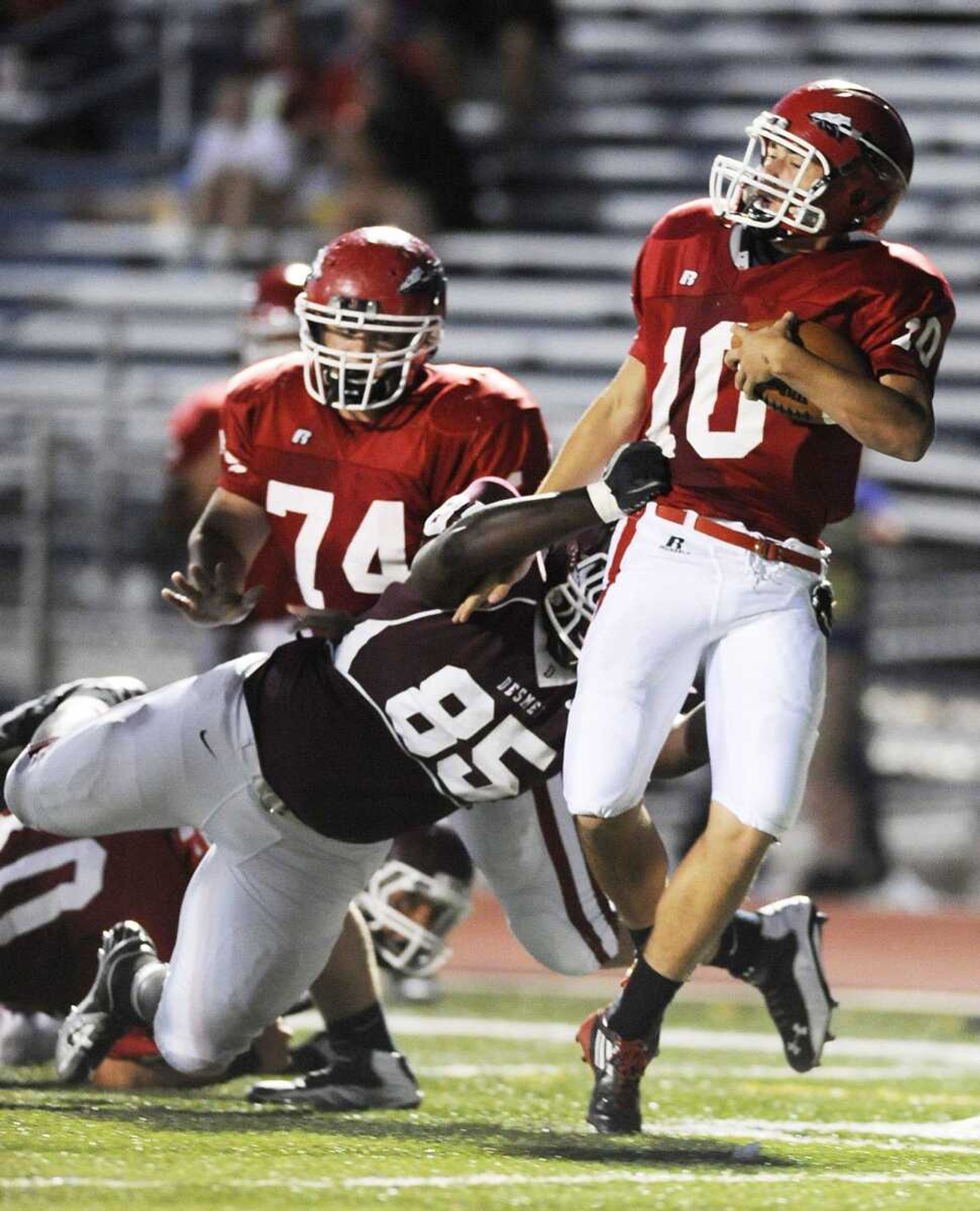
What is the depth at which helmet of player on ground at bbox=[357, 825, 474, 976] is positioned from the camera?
4.28 meters

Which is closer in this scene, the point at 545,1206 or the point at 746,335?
the point at 545,1206

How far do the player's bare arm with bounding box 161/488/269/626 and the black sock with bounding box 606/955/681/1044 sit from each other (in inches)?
37.1

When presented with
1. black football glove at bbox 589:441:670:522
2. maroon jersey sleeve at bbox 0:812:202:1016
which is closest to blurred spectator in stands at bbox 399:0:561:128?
maroon jersey sleeve at bbox 0:812:202:1016

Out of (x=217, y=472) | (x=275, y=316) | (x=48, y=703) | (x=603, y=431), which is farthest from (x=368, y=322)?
(x=217, y=472)

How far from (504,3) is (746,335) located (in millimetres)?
7340

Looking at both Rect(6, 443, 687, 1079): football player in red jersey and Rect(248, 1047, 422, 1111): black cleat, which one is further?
Rect(248, 1047, 422, 1111): black cleat

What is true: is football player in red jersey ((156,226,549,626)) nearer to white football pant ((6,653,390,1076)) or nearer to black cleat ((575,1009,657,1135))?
white football pant ((6,653,390,1076))

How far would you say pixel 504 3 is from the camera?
10.3 metres

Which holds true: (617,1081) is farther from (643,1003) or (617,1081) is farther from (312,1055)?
(312,1055)

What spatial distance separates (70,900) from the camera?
403 cm

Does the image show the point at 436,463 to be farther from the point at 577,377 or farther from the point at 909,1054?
the point at 577,377

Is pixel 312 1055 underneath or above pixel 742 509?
underneath

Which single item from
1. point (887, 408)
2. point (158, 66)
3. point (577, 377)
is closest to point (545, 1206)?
point (887, 408)

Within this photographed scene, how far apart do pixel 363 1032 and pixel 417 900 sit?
0.40 meters
